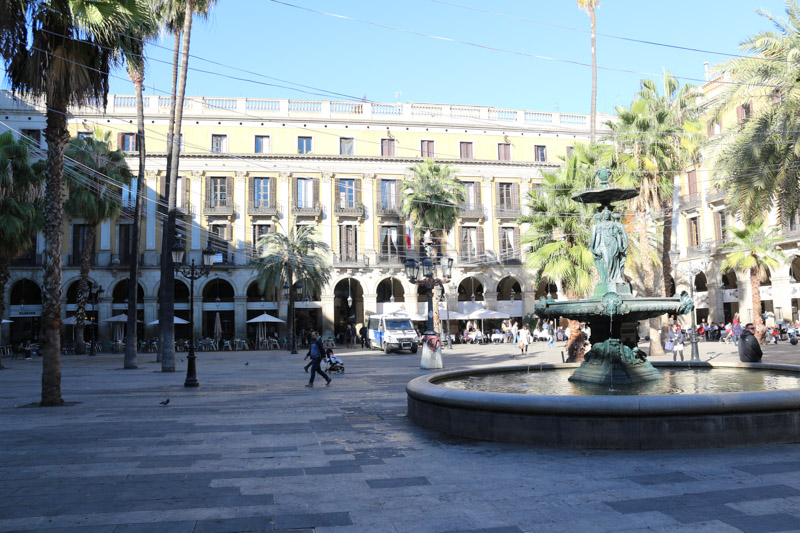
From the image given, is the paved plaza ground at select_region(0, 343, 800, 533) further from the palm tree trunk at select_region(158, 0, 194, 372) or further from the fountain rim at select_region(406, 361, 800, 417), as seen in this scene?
the palm tree trunk at select_region(158, 0, 194, 372)

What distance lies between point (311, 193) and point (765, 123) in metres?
31.0

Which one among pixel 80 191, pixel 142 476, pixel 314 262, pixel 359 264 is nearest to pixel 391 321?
pixel 314 262

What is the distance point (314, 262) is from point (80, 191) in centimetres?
1294

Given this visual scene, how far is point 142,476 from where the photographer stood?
5992 mm

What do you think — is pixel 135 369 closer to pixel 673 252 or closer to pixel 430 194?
pixel 430 194

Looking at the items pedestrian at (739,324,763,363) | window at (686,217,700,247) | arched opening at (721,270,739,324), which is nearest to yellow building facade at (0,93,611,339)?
window at (686,217,700,247)

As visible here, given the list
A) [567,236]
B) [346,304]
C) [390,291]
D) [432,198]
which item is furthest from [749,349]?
[346,304]

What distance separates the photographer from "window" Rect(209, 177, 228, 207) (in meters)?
40.4

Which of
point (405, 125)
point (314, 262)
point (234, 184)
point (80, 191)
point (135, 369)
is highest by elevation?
point (405, 125)

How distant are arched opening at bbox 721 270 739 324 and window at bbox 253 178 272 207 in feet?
101

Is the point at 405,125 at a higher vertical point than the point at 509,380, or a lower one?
higher

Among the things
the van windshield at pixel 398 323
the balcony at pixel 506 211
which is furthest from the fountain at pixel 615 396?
the balcony at pixel 506 211

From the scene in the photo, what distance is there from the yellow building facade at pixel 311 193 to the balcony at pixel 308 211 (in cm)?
7

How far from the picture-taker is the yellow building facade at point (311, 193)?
129 feet
